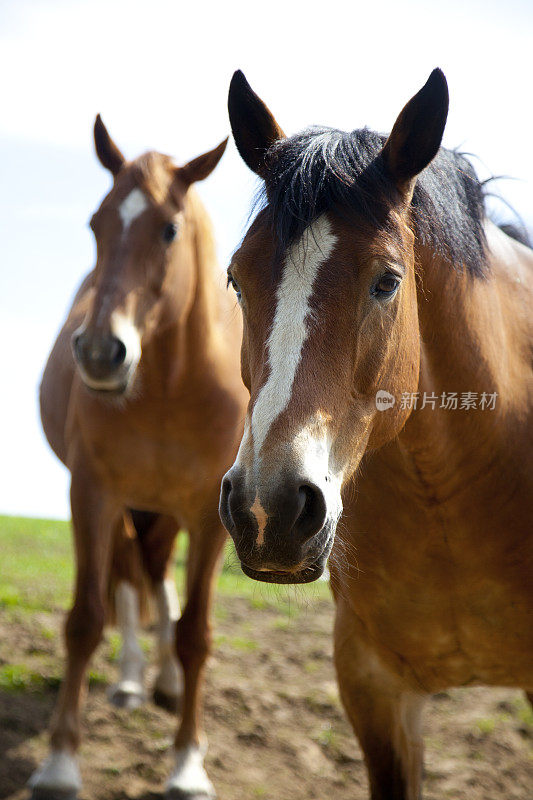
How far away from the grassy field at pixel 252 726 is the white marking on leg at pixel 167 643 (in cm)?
19

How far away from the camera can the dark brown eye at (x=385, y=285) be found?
2148mm

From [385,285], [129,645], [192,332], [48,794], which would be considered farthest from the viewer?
[129,645]

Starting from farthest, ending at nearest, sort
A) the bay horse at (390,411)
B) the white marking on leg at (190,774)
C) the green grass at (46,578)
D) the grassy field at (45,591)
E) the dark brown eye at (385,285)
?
the green grass at (46,578)
the grassy field at (45,591)
the white marking on leg at (190,774)
the dark brown eye at (385,285)
the bay horse at (390,411)

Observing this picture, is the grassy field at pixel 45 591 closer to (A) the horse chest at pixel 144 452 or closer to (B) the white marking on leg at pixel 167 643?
(B) the white marking on leg at pixel 167 643

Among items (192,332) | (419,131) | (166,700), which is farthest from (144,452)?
(419,131)

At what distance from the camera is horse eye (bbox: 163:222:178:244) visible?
175 inches

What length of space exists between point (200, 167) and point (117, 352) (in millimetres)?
1361

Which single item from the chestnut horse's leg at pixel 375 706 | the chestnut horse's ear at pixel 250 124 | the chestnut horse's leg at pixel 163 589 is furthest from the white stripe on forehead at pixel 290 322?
the chestnut horse's leg at pixel 163 589

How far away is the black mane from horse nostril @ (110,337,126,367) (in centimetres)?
174

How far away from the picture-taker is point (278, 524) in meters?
1.84

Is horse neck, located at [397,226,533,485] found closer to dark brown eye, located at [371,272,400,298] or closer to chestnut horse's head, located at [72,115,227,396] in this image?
dark brown eye, located at [371,272,400,298]

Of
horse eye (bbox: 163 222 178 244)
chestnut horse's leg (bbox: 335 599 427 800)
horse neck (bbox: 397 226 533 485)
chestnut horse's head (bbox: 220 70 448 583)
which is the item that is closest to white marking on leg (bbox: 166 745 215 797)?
chestnut horse's leg (bbox: 335 599 427 800)

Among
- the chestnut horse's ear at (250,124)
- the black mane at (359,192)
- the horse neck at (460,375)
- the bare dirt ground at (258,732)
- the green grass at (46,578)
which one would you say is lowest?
the bare dirt ground at (258,732)

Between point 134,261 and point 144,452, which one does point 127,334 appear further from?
point 144,452
